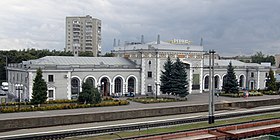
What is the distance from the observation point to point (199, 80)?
181 feet

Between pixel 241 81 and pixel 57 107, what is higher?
pixel 241 81

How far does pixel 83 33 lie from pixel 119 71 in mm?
78322

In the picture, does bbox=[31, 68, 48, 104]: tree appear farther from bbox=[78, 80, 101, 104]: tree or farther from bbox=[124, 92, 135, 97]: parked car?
bbox=[124, 92, 135, 97]: parked car

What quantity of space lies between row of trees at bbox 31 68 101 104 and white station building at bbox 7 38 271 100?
6.74 meters

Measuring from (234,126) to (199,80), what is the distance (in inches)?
1209

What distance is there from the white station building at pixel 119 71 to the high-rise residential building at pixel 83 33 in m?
64.5

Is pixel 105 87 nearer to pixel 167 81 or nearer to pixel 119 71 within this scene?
pixel 119 71

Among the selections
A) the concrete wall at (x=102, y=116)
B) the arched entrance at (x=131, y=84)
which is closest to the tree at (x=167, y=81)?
the arched entrance at (x=131, y=84)

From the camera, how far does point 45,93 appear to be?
34.1 metres

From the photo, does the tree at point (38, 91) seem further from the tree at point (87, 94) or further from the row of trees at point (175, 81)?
the row of trees at point (175, 81)

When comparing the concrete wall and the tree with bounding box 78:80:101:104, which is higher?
the tree with bounding box 78:80:101:104

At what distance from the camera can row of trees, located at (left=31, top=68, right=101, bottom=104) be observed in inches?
1316

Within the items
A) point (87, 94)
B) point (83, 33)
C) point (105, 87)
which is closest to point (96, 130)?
point (87, 94)

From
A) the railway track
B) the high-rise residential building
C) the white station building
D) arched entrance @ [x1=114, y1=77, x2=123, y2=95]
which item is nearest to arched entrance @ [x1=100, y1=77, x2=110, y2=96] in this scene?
the white station building
